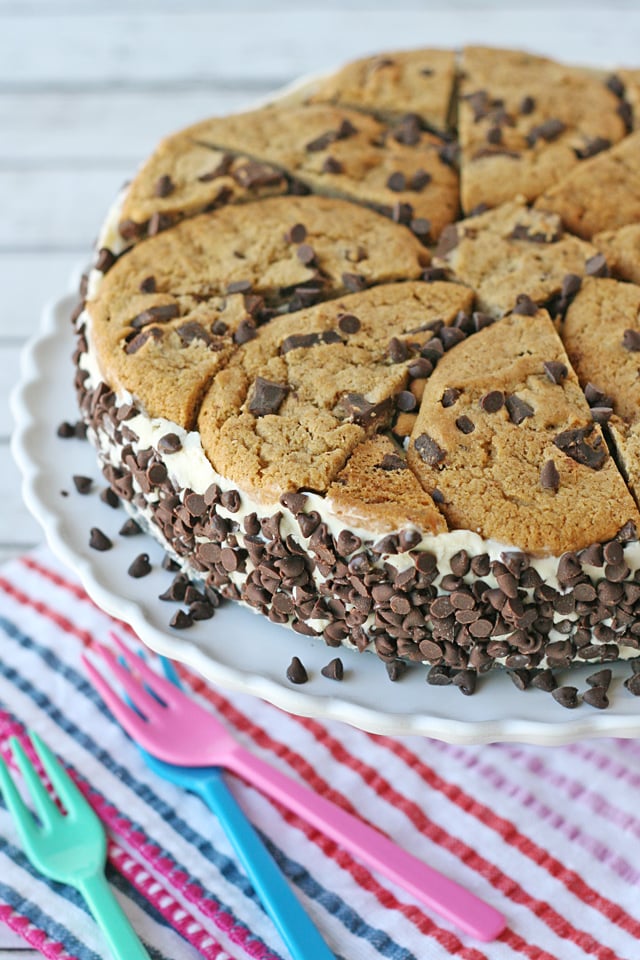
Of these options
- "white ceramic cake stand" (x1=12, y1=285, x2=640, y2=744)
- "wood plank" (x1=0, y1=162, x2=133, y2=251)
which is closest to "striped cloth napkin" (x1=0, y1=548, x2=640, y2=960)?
"white ceramic cake stand" (x1=12, y1=285, x2=640, y2=744)

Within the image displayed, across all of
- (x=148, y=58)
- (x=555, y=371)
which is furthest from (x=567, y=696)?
(x=148, y=58)

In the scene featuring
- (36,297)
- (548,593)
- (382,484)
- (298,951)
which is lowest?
(298,951)

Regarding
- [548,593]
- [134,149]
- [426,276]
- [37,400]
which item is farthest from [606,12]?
[548,593]

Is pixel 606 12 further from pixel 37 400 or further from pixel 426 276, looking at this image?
pixel 37 400

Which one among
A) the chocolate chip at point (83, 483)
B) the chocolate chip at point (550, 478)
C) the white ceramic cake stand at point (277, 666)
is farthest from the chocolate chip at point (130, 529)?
the chocolate chip at point (550, 478)

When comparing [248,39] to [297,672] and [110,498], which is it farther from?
[297,672]

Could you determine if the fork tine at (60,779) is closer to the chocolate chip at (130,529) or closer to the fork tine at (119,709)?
the fork tine at (119,709)

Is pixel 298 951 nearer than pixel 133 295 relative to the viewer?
Yes
